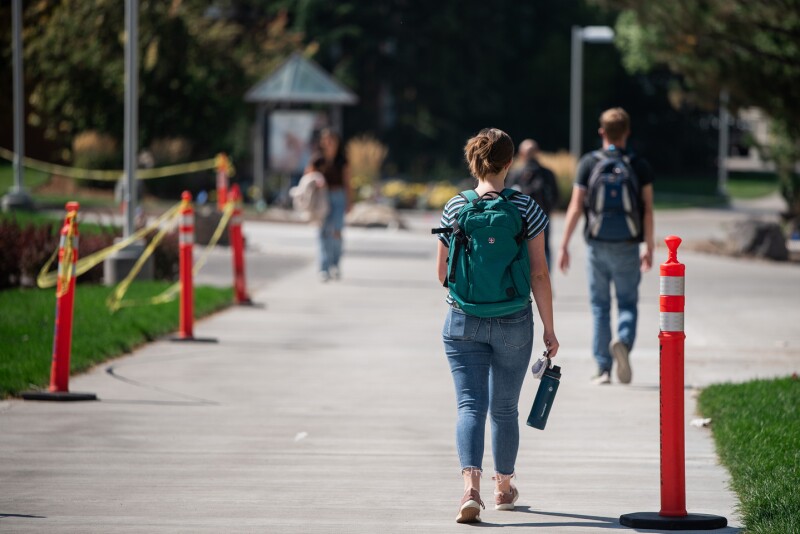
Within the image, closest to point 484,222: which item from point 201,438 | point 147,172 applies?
point 201,438

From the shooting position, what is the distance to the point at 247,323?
13.2 m

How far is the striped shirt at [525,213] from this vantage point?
243 inches

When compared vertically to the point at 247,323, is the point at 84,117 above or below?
above

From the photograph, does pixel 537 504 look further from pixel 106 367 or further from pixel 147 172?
pixel 147 172

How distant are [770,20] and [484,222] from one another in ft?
52.3

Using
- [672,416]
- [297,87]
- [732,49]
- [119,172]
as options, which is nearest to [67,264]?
[672,416]

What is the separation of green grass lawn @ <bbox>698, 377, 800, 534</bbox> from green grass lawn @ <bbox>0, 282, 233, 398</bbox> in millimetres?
4326

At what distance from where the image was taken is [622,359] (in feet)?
32.5

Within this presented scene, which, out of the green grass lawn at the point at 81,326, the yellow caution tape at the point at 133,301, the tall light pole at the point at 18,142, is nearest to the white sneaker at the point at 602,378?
the green grass lawn at the point at 81,326

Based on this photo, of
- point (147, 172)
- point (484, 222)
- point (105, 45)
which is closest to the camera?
point (484, 222)

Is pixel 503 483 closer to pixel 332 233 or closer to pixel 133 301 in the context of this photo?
pixel 133 301

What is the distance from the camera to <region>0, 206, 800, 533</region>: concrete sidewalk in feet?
20.9

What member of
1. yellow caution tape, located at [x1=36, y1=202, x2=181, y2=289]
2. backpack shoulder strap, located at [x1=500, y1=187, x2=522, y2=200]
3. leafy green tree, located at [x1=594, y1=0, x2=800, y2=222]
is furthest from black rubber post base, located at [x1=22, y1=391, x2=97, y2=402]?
leafy green tree, located at [x1=594, y1=0, x2=800, y2=222]

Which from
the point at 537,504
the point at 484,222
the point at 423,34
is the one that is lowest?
the point at 537,504
